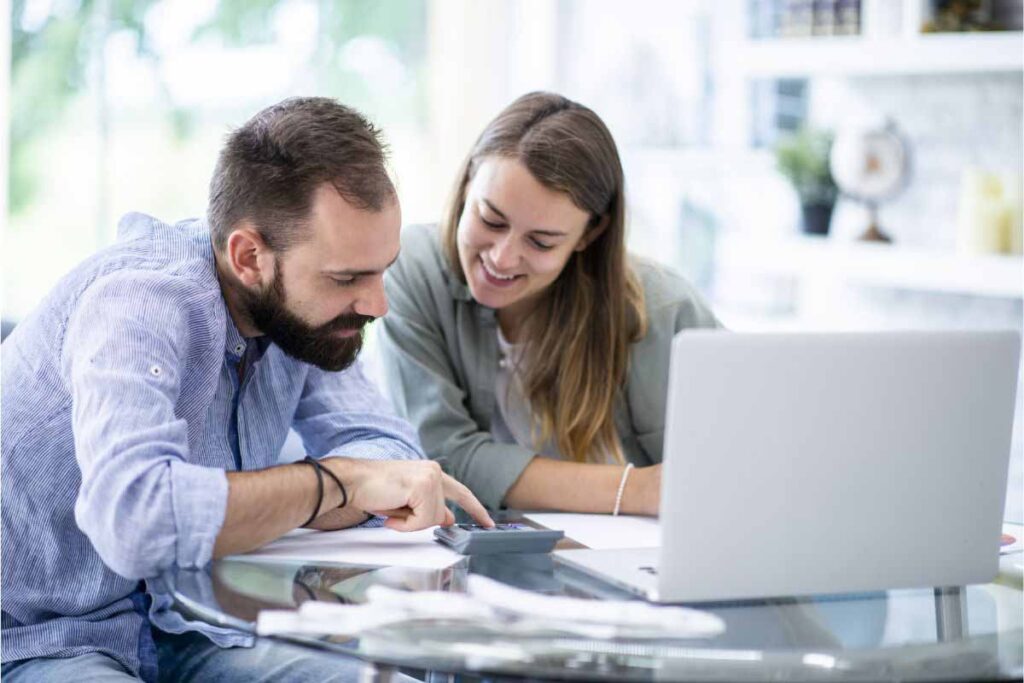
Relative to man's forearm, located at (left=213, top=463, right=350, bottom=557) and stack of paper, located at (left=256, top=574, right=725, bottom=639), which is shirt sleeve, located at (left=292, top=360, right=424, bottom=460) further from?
stack of paper, located at (left=256, top=574, right=725, bottom=639)

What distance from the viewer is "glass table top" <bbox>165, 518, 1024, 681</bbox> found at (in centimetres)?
116

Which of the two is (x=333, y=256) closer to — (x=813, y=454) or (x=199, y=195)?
(x=813, y=454)

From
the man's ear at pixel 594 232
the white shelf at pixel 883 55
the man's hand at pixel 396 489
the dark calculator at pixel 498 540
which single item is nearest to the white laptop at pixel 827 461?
the dark calculator at pixel 498 540

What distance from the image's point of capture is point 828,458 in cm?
129

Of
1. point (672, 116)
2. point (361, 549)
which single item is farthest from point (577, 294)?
point (672, 116)

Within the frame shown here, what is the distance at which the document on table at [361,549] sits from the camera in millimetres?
1470

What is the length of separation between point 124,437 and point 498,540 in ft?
1.48

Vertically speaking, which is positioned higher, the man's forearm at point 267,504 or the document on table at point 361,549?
the man's forearm at point 267,504

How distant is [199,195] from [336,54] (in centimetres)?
79

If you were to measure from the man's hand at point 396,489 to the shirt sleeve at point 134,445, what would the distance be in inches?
7.7

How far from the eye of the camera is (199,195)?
5.18 metres

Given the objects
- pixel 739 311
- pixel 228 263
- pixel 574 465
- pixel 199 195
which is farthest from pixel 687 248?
pixel 228 263

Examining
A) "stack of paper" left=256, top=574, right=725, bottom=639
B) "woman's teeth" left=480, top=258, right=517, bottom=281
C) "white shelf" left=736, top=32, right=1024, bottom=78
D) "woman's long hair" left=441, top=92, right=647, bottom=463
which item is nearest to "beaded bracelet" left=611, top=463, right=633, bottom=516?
"woman's long hair" left=441, top=92, right=647, bottom=463

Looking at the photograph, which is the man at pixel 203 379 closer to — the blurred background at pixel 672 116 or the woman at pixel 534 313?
the woman at pixel 534 313
